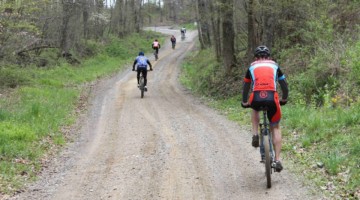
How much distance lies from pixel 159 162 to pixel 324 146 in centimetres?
341

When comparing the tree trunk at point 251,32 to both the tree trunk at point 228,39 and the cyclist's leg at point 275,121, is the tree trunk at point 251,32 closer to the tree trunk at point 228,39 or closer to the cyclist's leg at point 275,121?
the tree trunk at point 228,39

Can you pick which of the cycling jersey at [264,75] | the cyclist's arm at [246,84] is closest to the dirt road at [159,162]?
the cyclist's arm at [246,84]

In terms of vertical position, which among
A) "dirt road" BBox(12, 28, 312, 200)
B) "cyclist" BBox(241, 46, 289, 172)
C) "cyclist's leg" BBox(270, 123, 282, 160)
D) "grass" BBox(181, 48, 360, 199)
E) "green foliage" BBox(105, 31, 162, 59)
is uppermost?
"green foliage" BBox(105, 31, 162, 59)

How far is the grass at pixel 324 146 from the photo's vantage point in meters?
7.04

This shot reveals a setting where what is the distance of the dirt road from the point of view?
716 centimetres

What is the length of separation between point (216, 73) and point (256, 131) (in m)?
14.9

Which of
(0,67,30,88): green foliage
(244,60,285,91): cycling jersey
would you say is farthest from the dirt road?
(0,67,30,88): green foliage

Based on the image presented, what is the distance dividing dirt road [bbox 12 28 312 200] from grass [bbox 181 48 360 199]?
0.51 m

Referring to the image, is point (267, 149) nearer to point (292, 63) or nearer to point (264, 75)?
point (264, 75)

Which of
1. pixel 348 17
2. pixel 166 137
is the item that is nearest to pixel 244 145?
pixel 166 137

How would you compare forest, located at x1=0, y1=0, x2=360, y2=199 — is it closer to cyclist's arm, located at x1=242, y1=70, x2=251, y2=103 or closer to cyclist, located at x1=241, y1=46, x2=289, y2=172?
cyclist, located at x1=241, y1=46, x2=289, y2=172

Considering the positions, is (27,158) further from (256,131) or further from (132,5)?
(132,5)

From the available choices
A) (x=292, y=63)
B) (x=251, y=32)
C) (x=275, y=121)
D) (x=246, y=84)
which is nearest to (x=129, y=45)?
(x=251, y=32)

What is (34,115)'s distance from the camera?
13.3m
